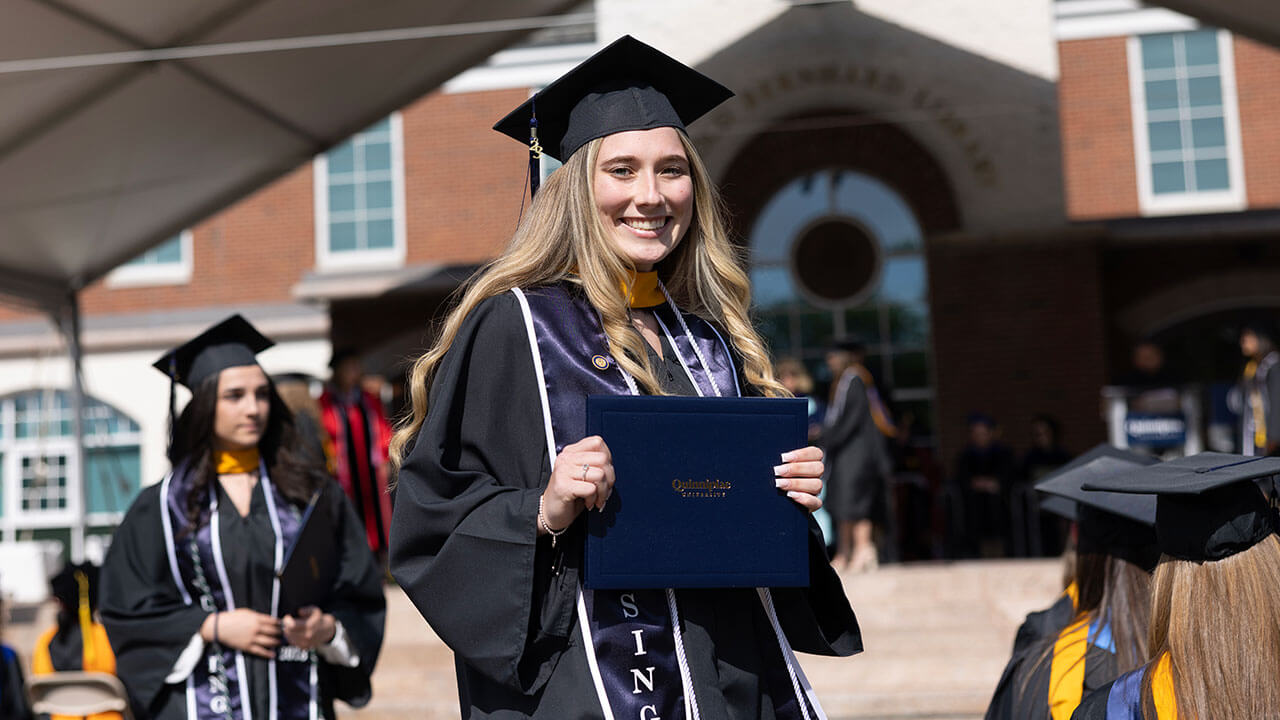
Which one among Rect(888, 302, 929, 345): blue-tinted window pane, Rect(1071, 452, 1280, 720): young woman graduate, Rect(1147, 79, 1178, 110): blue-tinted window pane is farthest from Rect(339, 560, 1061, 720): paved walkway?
Rect(1147, 79, 1178, 110): blue-tinted window pane

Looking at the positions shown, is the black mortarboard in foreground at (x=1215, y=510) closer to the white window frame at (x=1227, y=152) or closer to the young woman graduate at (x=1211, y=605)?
the young woman graduate at (x=1211, y=605)

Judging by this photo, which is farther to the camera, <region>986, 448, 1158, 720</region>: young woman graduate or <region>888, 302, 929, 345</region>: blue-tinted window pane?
<region>888, 302, 929, 345</region>: blue-tinted window pane

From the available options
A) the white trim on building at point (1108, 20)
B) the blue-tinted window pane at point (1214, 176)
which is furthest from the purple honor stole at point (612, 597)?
the white trim on building at point (1108, 20)

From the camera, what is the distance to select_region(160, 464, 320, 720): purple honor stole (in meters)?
3.93

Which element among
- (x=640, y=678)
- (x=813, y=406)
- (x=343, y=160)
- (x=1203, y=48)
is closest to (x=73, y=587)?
(x=640, y=678)

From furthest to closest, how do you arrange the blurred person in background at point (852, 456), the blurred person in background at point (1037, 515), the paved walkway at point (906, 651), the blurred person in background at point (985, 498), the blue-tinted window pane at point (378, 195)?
the blue-tinted window pane at point (378, 195) → the blurred person in background at point (985, 498) → the blurred person in background at point (1037, 515) → the blurred person in background at point (852, 456) → the paved walkway at point (906, 651)

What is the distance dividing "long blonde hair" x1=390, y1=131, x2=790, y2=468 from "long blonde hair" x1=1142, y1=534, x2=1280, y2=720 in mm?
743

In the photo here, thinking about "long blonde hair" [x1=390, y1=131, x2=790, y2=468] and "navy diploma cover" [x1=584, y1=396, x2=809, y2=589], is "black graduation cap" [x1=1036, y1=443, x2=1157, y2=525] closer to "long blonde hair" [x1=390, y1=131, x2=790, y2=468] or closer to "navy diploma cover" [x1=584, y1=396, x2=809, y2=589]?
"long blonde hair" [x1=390, y1=131, x2=790, y2=468]

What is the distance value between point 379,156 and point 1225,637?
56.5 feet

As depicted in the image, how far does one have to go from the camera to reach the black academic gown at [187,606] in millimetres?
3959

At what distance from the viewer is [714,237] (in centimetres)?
238

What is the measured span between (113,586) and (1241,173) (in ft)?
51.9

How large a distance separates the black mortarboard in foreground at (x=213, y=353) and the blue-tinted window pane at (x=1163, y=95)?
1506 cm

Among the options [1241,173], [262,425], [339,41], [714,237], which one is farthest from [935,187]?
[714,237]
